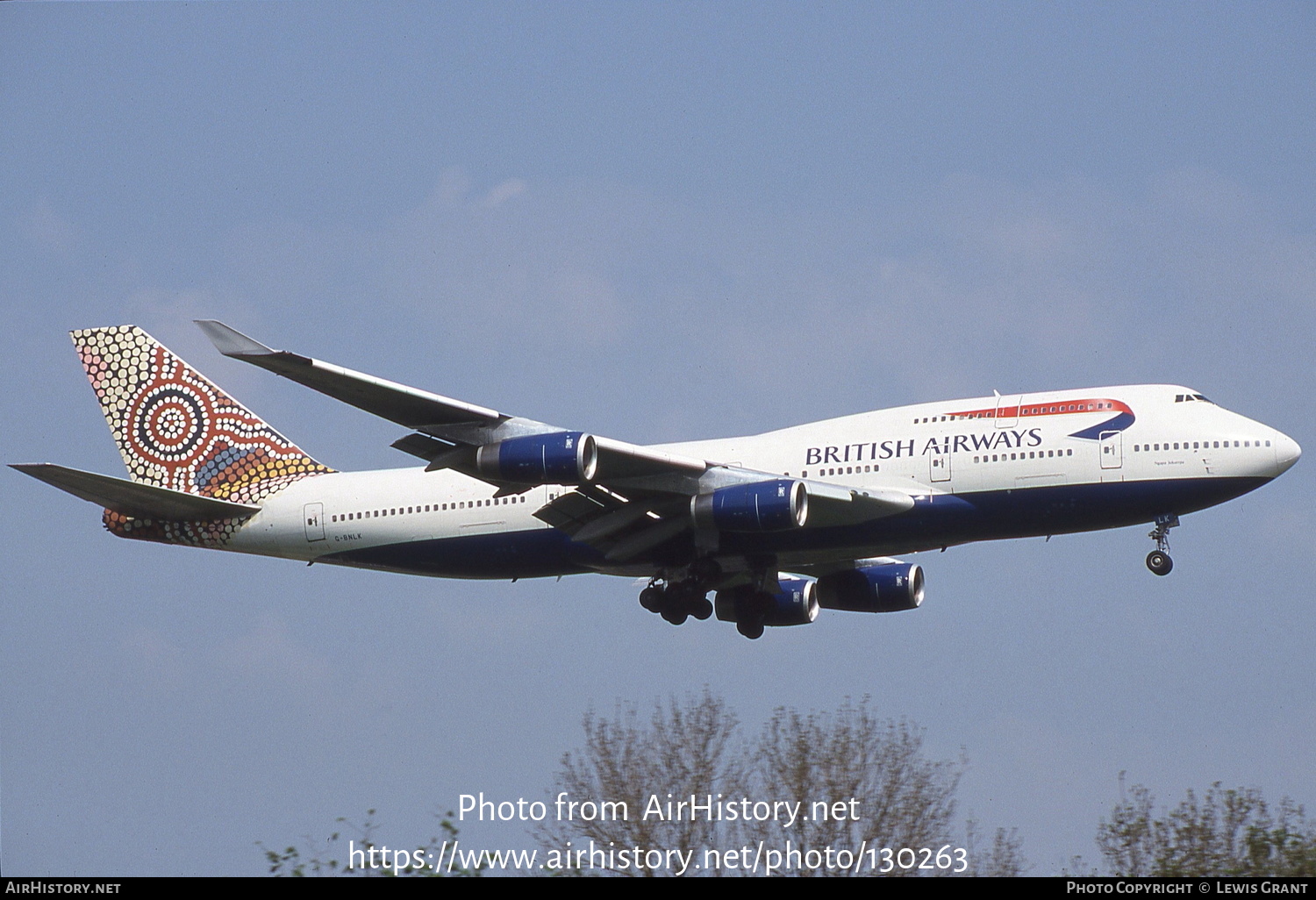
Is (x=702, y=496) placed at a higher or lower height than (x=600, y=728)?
Result: higher

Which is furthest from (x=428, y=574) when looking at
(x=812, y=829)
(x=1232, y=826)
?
(x=1232, y=826)

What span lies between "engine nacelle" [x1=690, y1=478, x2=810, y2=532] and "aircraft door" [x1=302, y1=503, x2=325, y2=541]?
10765 mm

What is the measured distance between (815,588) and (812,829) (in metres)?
15.3

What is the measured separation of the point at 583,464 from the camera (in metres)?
34.0

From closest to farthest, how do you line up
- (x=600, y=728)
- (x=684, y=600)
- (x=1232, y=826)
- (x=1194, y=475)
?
(x=1232, y=826) → (x=600, y=728) → (x=1194, y=475) → (x=684, y=600)

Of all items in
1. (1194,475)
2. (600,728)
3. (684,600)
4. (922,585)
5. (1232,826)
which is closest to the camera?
(1232,826)

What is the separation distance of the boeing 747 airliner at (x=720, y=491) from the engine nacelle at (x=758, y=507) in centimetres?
4

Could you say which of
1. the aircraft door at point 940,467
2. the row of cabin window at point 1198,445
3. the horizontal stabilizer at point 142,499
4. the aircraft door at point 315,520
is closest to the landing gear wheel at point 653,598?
the aircraft door at point 940,467

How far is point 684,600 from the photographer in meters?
39.3

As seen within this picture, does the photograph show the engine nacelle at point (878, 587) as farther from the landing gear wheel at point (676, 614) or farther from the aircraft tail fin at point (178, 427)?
the aircraft tail fin at point (178, 427)

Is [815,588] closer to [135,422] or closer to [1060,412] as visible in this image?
[1060,412]

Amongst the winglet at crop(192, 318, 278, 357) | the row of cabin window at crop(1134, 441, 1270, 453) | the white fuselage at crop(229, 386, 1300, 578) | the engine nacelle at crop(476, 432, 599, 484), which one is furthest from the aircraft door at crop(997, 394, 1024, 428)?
the winglet at crop(192, 318, 278, 357)

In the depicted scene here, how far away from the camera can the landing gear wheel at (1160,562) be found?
36875mm

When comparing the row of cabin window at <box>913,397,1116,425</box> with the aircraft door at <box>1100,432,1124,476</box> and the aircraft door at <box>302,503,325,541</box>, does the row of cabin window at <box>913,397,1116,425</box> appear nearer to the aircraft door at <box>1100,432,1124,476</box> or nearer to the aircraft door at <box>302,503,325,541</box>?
the aircraft door at <box>1100,432,1124,476</box>
